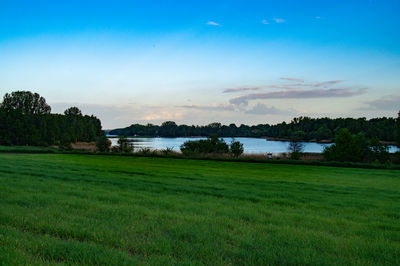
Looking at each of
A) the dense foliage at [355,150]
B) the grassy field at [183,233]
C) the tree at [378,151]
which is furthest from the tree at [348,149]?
the grassy field at [183,233]

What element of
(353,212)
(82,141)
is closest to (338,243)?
(353,212)

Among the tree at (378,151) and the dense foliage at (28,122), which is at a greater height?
the dense foliage at (28,122)

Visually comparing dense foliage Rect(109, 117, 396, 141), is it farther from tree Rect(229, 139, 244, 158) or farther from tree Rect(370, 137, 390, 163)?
tree Rect(229, 139, 244, 158)

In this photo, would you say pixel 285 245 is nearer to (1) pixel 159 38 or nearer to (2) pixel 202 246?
(2) pixel 202 246

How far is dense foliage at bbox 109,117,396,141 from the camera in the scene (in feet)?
378

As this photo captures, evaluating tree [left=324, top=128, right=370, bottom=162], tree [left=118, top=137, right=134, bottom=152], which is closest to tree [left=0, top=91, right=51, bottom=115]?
tree [left=118, top=137, right=134, bottom=152]

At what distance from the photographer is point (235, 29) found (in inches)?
1005

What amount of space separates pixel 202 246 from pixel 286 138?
166 meters

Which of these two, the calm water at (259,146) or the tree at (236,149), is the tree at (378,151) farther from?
the calm water at (259,146)

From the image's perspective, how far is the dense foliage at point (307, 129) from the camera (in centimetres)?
11529

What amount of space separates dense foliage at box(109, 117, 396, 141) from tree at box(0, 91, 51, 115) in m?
67.0

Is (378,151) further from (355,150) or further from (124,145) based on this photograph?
(124,145)

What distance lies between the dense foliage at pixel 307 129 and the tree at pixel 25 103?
6696 centimetres

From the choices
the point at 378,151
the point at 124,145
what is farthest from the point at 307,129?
the point at 124,145
